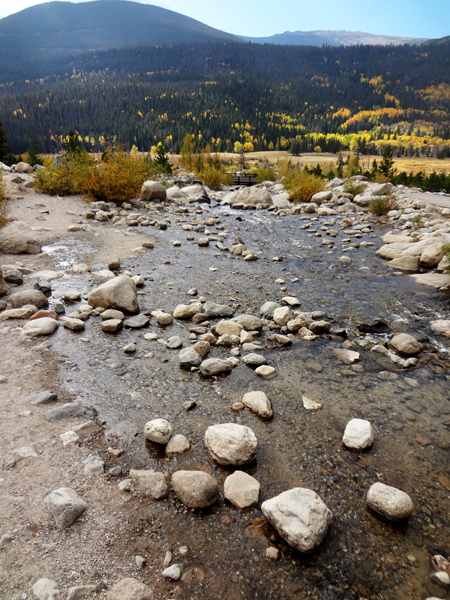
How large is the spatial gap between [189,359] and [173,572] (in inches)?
111

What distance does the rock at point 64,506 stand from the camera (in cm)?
253

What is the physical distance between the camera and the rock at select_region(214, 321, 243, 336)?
5809 mm

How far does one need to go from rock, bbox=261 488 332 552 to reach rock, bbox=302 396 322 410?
151cm

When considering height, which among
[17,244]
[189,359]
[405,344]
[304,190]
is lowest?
[304,190]

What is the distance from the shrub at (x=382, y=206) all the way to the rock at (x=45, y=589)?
18.4 meters

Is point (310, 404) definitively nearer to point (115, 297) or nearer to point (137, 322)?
point (137, 322)

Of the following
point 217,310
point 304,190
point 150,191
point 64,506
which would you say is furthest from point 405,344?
point 304,190

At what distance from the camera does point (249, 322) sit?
6.10 metres

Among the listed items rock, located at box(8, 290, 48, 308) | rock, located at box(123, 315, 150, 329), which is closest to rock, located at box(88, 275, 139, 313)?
rock, located at box(123, 315, 150, 329)

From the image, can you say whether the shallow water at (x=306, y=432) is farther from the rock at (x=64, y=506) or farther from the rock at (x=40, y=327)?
the rock at (x=64, y=506)

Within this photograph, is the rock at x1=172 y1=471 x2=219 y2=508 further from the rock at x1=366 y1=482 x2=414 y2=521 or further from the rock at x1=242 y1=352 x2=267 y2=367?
the rock at x1=242 y1=352 x2=267 y2=367

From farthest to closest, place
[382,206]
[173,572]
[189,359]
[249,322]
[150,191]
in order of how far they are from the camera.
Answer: [150,191], [382,206], [249,322], [189,359], [173,572]

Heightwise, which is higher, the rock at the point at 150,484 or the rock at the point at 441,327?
the rock at the point at 150,484

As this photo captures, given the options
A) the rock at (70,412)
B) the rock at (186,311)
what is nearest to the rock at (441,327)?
the rock at (186,311)
